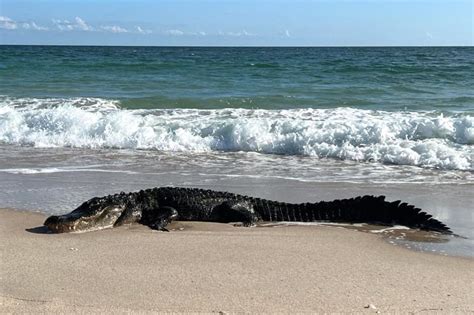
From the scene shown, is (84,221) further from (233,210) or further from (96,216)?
(233,210)

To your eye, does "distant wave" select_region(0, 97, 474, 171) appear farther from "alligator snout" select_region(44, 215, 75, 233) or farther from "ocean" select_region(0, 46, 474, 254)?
"alligator snout" select_region(44, 215, 75, 233)

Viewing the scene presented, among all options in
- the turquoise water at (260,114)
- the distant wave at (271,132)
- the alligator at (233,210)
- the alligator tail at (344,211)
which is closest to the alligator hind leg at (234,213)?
the alligator at (233,210)

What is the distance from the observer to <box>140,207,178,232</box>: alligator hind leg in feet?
22.8

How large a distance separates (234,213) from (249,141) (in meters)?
6.09

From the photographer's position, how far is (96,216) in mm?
6641

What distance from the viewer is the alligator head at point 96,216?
6319 mm

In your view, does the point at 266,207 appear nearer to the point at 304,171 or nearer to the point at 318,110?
the point at 304,171

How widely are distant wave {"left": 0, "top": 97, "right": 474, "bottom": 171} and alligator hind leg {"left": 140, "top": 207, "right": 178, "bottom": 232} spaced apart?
540 centimetres

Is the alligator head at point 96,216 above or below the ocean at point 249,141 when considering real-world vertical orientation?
below

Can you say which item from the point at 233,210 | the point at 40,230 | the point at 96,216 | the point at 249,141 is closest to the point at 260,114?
the point at 249,141

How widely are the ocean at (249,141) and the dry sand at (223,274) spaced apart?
3.31ft

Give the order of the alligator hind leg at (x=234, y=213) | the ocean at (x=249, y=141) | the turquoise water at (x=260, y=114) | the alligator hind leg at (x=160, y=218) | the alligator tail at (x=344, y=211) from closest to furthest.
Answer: the alligator hind leg at (x=160, y=218)
the alligator tail at (x=344, y=211)
the alligator hind leg at (x=234, y=213)
the ocean at (x=249, y=141)
the turquoise water at (x=260, y=114)

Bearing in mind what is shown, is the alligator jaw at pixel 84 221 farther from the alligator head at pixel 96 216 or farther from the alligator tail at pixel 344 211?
the alligator tail at pixel 344 211

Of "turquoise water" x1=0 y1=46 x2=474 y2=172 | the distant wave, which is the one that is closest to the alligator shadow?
"turquoise water" x1=0 y1=46 x2=474 y2=172
